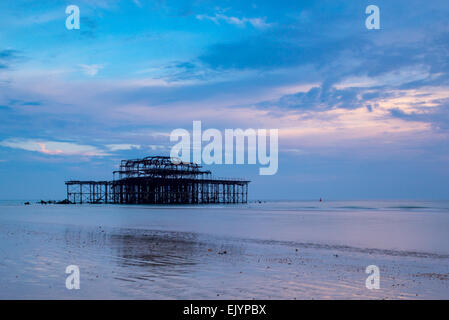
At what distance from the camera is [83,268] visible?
12.7 metres

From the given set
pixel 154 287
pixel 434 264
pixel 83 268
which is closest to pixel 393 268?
pixel 434 264

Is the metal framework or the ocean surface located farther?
the metal framework

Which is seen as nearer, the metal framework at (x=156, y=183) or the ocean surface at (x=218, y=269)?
the ocean surface at (x=218, y=269)

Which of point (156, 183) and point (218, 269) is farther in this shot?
point (156, 183)

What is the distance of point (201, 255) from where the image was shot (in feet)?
52.2

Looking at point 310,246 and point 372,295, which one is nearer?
point 372,295
